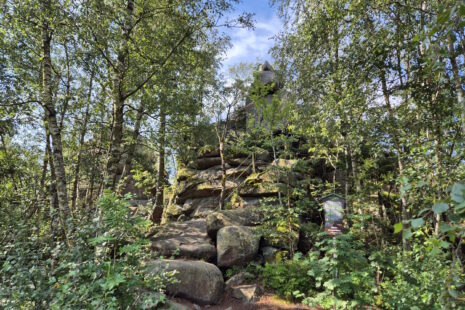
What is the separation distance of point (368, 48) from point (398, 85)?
1326 mm

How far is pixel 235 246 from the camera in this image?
6480mm

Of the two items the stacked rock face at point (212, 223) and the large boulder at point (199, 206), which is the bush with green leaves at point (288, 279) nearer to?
the stacked rock face at point (212, 223)

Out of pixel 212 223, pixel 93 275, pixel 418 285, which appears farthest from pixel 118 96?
pixel 418 285

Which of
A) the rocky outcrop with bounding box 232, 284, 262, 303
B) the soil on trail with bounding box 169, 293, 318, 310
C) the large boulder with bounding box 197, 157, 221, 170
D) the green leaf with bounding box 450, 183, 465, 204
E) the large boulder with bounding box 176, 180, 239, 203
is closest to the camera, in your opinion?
the green leaf with bounding box 450, 183, 465, 204

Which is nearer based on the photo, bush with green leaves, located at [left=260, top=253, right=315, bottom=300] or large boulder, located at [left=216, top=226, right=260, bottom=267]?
bush with green leaves, located at [left=260, top=253, right=315, bottom=300]

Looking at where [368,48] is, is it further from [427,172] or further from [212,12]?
[212,12]

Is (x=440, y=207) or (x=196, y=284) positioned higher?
(x=440, y=207)

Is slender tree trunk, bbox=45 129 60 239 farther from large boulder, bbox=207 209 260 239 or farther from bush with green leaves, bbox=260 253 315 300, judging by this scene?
bush with green leaves, bbox=260 253 315 300

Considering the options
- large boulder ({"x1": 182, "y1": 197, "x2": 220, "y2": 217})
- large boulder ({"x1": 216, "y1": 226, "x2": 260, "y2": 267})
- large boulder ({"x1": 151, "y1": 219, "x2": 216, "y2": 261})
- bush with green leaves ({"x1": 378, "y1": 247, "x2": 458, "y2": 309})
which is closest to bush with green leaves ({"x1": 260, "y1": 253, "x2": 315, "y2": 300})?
large boulder ({"x1": 216, "y1": 226, "x2": 260, "y2": 267})

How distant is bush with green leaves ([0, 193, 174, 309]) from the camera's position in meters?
2.58

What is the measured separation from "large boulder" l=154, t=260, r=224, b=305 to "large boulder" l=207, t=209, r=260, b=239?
5.73 feet


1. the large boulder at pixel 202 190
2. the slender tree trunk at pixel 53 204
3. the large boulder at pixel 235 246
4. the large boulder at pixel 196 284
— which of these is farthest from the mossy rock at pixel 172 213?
the large boulder at pixel 196 284

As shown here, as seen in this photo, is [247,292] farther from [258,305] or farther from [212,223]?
[212,223]

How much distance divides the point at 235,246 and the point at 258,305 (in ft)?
5.27
